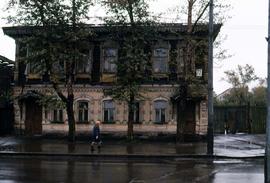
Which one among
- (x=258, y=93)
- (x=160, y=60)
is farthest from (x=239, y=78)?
(x=160, y=60)

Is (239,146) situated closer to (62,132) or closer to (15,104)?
(62,132)

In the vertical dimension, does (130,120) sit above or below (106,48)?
below

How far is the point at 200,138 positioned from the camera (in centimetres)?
3906

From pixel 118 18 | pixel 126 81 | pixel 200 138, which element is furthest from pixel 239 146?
pixel 118 18

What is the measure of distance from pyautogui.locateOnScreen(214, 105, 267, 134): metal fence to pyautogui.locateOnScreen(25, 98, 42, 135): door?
52.9ft

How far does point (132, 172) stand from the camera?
20.0 meters

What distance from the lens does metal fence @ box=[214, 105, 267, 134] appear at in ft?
153

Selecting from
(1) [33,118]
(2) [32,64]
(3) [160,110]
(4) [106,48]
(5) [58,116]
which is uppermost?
(4) [106,48]

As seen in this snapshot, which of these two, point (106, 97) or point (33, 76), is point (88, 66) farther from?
point (33, 76)

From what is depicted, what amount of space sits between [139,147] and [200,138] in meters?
7.62

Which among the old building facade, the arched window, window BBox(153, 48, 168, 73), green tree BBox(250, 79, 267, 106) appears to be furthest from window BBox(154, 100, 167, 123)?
green tree BBox(250, 79, 267, 106)

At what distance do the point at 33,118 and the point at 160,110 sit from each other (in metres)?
9.72

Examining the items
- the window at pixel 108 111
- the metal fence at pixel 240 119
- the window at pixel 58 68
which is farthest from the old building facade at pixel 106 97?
the metal fence at pixel 240 119

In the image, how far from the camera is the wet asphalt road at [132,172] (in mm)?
17594
